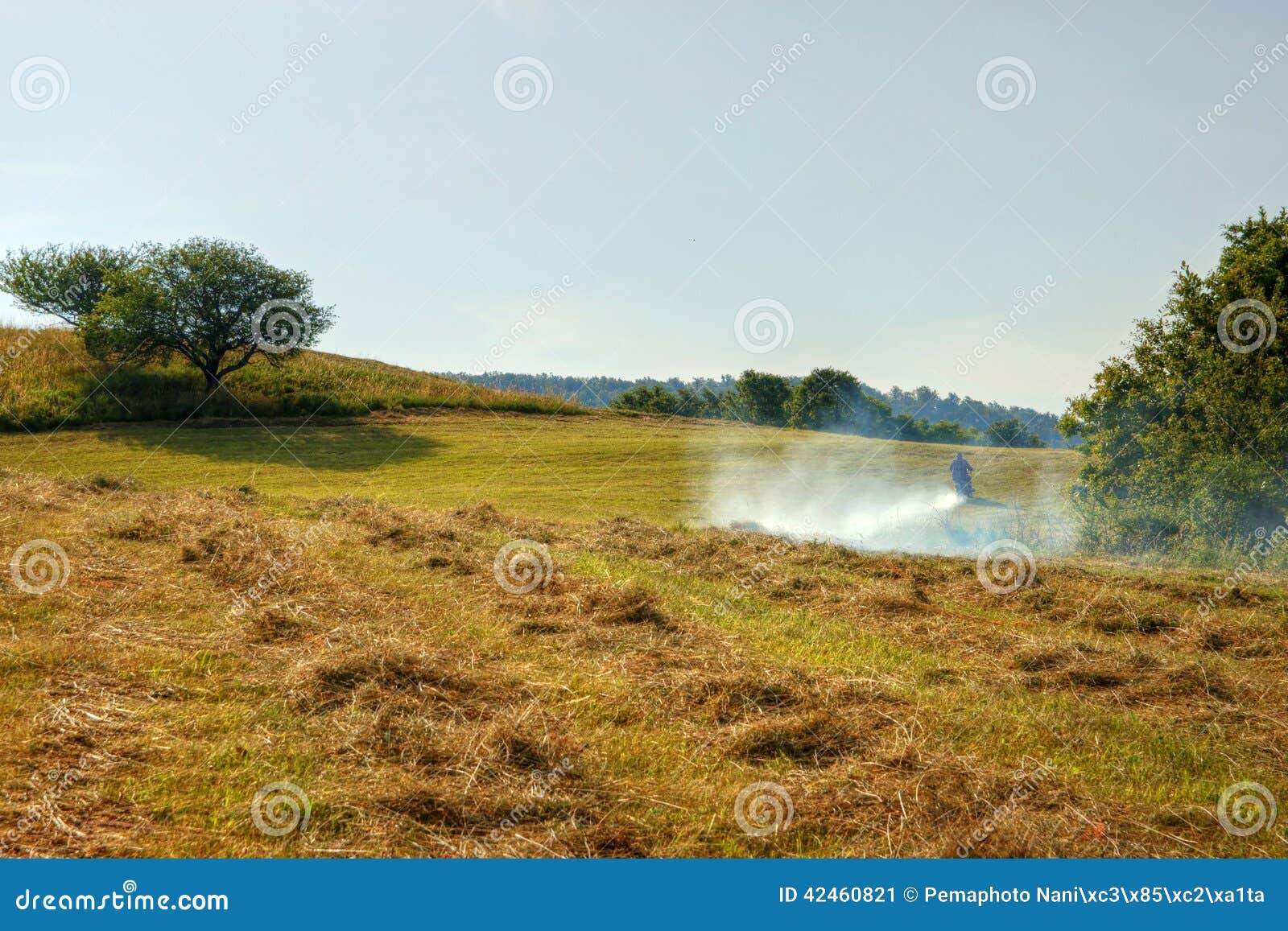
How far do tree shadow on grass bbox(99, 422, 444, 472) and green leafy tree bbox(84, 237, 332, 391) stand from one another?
483cm

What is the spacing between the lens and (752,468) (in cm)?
3164

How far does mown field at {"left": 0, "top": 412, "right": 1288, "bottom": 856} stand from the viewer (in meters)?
4.93

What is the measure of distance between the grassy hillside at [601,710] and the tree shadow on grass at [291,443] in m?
20.9

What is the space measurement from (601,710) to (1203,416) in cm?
1817

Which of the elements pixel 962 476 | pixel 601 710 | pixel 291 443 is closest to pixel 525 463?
pixel 291 443

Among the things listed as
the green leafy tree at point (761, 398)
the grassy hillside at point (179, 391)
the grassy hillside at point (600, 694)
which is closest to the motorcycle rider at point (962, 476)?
the grassy hillside at point (600, 694)

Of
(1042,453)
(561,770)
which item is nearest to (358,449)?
(1042,453)

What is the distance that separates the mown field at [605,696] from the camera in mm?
4926

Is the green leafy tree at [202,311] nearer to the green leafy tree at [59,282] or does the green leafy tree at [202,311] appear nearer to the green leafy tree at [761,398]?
the green leafy tree at [59,282]

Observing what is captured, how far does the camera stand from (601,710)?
6.75 meters

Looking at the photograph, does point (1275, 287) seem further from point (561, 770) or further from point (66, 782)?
point (66, 782)

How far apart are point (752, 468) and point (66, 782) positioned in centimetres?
2762

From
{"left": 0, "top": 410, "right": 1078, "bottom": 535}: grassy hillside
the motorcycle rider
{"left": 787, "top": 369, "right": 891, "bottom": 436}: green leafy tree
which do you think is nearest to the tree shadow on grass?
{"left": 0, "top": 410, "right": 1078, "bottom": 535}: grassy hillside

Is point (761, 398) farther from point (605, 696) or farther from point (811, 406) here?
point (605, 696)
